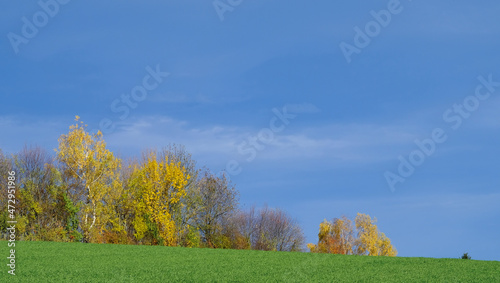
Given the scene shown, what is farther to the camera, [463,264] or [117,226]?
[117,226]

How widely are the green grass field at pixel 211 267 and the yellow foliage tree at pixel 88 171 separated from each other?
422 inches

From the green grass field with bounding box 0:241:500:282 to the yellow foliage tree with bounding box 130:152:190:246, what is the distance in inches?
361

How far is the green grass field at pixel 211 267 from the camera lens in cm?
1691

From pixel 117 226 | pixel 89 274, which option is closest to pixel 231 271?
pixel 89 274

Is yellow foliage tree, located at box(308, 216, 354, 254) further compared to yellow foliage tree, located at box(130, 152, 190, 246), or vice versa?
yellow foliage tree, located at box(308, 216, 354, 254)

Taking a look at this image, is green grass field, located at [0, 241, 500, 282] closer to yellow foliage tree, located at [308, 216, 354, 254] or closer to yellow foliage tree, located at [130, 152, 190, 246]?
yellow foliage tree, located at [130, 152, 190, 246]

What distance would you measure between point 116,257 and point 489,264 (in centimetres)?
1696

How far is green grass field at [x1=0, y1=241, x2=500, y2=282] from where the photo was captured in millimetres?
16906

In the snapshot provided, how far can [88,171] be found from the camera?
3834 cm

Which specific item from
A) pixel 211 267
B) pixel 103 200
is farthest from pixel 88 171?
pixel 211 267

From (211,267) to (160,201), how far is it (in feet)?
58.0

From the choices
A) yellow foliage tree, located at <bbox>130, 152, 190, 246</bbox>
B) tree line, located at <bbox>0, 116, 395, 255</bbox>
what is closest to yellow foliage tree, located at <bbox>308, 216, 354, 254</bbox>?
tree line, located at <bbox>0, 116, 395, 255</bbox>

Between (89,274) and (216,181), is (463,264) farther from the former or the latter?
(216,181)

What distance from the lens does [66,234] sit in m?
36.5
